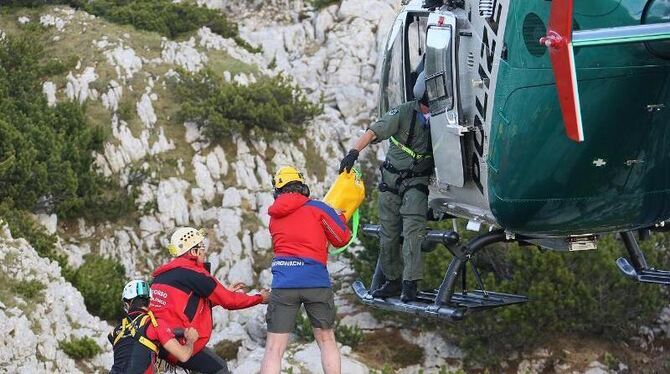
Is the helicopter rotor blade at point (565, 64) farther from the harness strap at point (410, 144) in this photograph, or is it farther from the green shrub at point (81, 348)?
the green shrub at point (81, 348)

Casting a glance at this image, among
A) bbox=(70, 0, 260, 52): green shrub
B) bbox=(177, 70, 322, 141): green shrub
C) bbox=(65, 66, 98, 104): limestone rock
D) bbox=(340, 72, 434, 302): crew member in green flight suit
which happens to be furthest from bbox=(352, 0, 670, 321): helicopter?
bbox=(70, 0, 260, 52): green shrub

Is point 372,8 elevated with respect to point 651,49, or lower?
lower

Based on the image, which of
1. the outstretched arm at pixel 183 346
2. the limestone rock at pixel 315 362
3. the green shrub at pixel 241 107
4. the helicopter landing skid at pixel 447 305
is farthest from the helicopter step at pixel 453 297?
the green shrub at pixel 241 107

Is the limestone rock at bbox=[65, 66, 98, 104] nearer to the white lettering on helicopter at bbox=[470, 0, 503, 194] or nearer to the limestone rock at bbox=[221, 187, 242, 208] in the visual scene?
the limestone rock at bbox=[221, 187, 242, 208]

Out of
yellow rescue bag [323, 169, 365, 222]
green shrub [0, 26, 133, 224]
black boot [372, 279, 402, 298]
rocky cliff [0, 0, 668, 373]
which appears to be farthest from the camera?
green shrub [0, 26, 133, 224]

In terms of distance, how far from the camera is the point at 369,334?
1680 cm

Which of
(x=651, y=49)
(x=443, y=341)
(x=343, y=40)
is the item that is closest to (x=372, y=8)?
(x=343, y=40)

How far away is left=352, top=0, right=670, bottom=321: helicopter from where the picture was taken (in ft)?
20.2

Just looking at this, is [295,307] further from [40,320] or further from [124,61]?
[124,61]

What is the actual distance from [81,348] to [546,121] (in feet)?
29.1

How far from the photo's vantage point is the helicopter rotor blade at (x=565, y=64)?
540cm

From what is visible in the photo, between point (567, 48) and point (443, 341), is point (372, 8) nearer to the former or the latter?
point (443, 341)

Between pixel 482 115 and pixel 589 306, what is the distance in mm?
9689

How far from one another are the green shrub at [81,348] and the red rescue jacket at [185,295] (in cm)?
643
